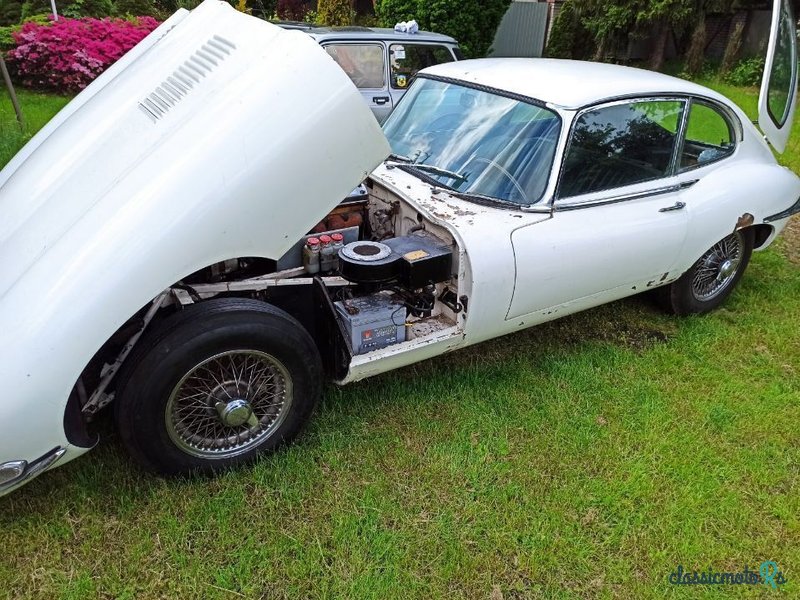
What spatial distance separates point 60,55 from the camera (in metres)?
10.2

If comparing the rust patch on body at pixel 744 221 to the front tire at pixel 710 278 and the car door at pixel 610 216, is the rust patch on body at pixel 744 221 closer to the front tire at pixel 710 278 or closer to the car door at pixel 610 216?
the front tire at pixel 710 278

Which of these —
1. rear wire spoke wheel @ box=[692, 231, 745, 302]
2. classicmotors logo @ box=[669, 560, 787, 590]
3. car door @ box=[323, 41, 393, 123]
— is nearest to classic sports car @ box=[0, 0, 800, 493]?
rear wire spoke wheel @ box=[692, 231, 745, 302]

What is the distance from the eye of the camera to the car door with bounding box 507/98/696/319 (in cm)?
305

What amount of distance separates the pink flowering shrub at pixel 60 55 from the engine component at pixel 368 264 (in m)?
9.78

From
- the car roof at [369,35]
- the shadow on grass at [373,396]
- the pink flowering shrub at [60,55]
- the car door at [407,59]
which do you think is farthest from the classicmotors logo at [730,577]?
the pink flowering shrub at [60,55]

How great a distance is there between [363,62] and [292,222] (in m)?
5.64

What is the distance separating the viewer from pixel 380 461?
9.27 feet

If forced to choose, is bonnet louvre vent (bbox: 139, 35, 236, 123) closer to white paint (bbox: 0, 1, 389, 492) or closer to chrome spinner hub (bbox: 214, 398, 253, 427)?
white paint (bbox: 0, 1, 389, 492)

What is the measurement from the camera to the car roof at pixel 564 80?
327 cm

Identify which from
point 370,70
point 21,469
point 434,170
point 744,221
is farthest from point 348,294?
point 370,70

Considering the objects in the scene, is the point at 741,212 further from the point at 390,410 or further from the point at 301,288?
the point at 301,288

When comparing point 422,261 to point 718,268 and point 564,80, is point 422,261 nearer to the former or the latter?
point 564,80

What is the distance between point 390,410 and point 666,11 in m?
13.4

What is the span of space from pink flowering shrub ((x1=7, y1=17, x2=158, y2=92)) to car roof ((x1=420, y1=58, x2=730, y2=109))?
877 cm
